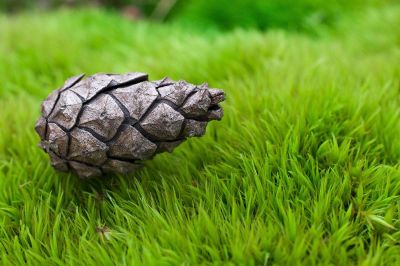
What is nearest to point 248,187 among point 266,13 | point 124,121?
point 124,121

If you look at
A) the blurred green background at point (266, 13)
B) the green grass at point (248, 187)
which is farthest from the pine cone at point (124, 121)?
the blurred green background at point (266, 13)

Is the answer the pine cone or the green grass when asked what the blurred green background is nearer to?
the green grass

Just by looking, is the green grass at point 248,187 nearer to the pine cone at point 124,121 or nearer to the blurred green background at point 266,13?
the pine cone at point 124,121

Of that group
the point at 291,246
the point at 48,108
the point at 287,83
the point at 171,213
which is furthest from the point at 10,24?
the point at 291,246

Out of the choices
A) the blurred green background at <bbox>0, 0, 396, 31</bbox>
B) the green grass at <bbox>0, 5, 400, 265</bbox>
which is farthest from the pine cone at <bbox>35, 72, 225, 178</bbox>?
the blurred green background at <bbox>0, 0, 396, 31</bbox>

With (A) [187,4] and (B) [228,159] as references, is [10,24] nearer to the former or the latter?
(A) [187,4]
